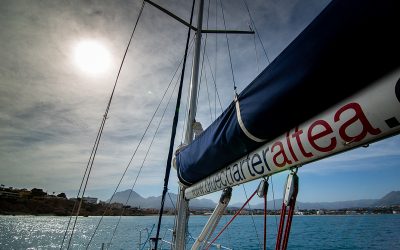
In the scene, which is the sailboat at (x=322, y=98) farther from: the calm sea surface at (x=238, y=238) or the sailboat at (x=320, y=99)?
the calm sea surface at (x=238, y=238)

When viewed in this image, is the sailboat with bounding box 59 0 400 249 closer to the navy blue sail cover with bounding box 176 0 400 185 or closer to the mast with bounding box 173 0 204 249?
the navy blue sail cover with bounding box 176 0 400 185

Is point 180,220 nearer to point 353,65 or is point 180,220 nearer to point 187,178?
point 187,178

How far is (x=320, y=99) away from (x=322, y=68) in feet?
0.66

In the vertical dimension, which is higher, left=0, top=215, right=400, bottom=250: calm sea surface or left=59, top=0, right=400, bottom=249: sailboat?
left=59, top=0, right=400, bottom=249: sailboat

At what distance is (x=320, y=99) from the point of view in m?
1.41

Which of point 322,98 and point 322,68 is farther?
point 322,98

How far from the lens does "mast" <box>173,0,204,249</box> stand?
4.49 meters

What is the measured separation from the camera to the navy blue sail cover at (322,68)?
1.04 meters

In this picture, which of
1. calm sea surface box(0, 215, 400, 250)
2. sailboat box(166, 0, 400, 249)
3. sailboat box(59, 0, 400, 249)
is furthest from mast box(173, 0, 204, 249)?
sailboat box(166, 0, 400, 249)

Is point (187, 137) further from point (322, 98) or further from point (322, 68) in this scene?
point (322, 68)

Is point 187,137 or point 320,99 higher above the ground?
point 187,137

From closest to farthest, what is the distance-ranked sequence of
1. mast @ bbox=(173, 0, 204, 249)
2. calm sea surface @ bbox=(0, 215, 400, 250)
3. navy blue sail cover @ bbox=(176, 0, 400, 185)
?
navy blue sail cover @ bbox=(176, 0, 400, 185), mast @ bbox=(173, 0, 204, 249), calm sea surface @ bbox=(0, 215, 400, 250)

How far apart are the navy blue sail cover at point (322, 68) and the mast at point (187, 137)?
279 cm

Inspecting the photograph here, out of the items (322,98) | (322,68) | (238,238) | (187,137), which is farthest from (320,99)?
(238,238)
